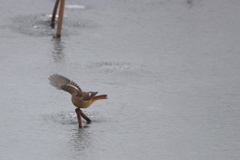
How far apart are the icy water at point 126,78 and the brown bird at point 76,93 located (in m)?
0.11

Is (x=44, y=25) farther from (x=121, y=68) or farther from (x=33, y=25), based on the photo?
(x=121, y=68)

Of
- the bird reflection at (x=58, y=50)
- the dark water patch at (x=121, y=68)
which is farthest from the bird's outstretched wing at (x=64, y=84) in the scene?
the bird reflection at (x=58, y=50)

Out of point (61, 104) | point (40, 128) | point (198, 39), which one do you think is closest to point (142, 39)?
point (198, 39)

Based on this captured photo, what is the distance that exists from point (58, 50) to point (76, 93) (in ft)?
3.56

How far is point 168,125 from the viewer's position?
13.7 feet

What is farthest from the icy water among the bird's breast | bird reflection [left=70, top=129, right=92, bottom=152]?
the bird's breast

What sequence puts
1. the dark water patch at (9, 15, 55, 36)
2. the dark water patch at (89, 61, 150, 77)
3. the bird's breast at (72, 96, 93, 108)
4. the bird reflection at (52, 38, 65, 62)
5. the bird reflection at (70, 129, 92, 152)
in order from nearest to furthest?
the bird reflection at (70, 129, 92, 152) → the bird's breast at (72, 96, 93, 108) → the dark water patch at (89, 61, 150, 77) → the bird reflection at (52, 38, 65, 62) → the dark water patch at (9, 15, 55, 36)

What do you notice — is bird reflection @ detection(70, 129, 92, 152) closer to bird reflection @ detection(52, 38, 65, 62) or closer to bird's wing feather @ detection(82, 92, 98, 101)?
bird's wing feather @ detection(82, 92, 98, 101)

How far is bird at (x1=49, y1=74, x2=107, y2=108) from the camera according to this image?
412cm

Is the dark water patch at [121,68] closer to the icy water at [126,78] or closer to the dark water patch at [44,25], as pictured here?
the icy water at [126,78]

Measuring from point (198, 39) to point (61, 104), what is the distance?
1.53 meters

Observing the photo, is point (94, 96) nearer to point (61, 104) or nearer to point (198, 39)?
point (61, 104)

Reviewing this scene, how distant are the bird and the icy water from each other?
11 cm

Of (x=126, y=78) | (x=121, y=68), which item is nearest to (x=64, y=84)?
(x=126, y=78)
